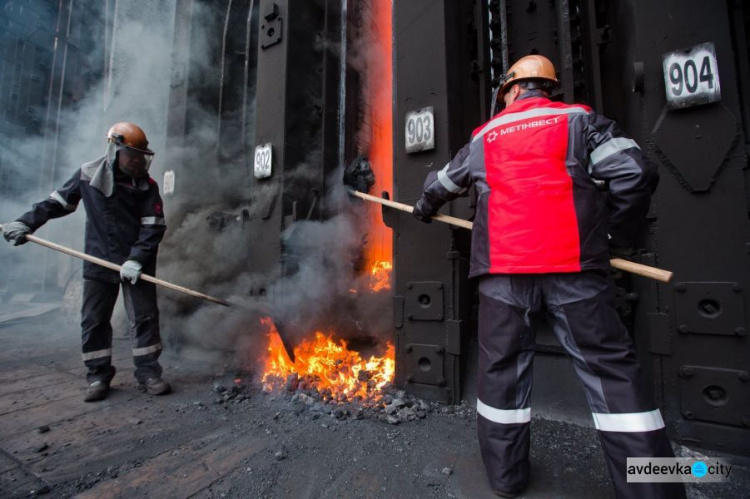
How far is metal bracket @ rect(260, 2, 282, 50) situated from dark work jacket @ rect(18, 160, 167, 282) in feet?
7.30

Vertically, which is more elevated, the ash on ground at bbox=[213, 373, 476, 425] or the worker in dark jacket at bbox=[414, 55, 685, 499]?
the worker in dark jacket at bbox=[414, 55, 685, 499]


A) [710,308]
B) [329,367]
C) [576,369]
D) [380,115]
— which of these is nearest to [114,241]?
[329,367]

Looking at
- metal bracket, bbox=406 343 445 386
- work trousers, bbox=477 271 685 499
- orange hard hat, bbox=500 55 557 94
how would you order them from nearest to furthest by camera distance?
work trousers, bbox=477 271 685 499
orange hard hat, bbox=500 55 557 94
metal bracket, bbox=406 343 445 386

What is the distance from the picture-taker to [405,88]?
309cm

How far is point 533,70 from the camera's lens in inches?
77.7

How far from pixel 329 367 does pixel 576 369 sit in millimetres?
2320

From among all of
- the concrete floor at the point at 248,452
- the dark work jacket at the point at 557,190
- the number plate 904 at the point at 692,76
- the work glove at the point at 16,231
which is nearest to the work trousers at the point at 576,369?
the dark work jacket at the point at 557,190

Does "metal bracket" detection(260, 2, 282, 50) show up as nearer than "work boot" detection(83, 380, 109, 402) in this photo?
No

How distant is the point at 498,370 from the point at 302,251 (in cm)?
273

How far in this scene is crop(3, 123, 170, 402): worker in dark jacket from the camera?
3.00m

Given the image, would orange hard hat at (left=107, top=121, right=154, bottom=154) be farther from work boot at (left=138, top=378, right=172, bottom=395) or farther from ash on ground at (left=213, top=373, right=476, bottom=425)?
ash on ground at (left=213, top=373, right=476, bottom=425)

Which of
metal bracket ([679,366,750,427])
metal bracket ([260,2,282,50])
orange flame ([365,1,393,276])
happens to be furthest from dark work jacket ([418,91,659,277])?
metal bracket ([260,2,282,50])

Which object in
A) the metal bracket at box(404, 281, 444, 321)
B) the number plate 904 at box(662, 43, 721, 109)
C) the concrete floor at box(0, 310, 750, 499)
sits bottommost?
the concrete floor at box(0, 310, 750, 499)

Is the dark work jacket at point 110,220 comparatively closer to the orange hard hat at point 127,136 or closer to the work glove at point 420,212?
the orange hard hat at point 127,136
